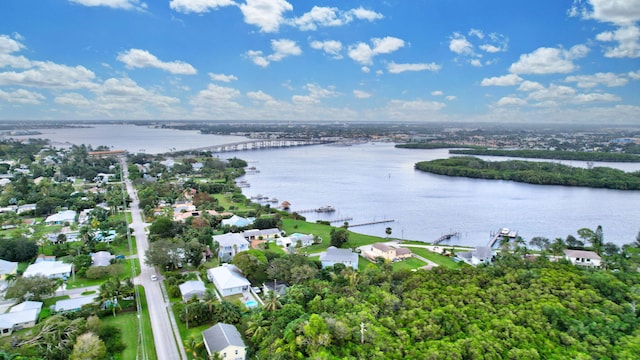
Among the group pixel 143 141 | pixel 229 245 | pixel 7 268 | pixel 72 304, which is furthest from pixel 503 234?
pixel 143 141

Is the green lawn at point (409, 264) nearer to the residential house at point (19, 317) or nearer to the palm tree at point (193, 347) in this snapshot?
the palm tree at point (193, 347)

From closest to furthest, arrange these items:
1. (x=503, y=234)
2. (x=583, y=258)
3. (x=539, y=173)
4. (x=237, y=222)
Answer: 1. (x=583, y=258)
2. (x=237, y=222)
3. (x=503, y=234)
4. (x=539, y=173)

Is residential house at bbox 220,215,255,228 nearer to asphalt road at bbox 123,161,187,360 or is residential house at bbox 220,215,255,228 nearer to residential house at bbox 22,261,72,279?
asphalt road at bbox 123,161,187,360

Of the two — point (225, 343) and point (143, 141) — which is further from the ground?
point (143, 141)

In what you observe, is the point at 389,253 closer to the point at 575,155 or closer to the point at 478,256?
the point at 478,256

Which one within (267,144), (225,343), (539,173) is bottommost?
(225,343)

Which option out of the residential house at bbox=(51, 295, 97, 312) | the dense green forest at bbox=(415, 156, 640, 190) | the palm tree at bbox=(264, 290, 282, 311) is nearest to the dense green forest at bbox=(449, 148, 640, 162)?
the dense green forest at bbox=(415, 156, 640, 190)

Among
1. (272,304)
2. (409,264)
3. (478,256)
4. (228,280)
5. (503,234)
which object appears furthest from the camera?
(503,234)
